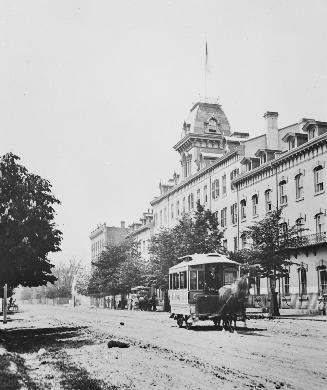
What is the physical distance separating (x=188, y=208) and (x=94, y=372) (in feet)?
172

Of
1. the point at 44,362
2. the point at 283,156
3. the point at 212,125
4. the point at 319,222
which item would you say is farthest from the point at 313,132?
the point at 44,362

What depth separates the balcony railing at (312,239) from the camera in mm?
37625

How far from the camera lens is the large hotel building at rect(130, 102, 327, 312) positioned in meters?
39.1

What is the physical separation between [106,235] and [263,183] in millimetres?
68616

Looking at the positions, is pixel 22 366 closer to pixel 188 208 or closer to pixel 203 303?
pixel 203 303

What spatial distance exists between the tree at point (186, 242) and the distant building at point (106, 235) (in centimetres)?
5652

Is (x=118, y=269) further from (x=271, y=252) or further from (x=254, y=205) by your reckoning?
(x=271, y=252)

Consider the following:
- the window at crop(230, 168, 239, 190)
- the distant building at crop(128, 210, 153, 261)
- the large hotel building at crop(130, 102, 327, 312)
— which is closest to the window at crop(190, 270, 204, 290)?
the large hotel building at crop(130, 102, 327, 312)

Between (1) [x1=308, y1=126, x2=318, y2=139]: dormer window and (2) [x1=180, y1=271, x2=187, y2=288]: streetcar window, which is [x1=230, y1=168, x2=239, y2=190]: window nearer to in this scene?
(1) [x1=308, y1=126, x2=318, y2=139]: dormer window

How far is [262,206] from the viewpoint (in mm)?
46469

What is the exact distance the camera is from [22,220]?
21.2m

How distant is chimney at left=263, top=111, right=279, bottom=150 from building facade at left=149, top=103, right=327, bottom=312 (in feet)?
0.12

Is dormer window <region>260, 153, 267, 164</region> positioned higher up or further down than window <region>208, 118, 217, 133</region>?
further down

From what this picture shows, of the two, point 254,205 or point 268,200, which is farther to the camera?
point 254,205
